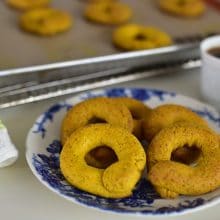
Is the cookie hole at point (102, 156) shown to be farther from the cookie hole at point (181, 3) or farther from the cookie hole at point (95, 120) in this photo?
the cookie hole at point (181, 3)

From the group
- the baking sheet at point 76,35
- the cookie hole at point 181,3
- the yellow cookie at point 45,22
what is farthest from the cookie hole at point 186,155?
the cookie hole at point 181,3

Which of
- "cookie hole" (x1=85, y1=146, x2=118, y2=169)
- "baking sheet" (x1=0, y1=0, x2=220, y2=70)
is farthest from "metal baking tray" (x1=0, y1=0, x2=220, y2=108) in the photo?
"cookie hole" (x1=85, y1=146, x2=118, y2=169)

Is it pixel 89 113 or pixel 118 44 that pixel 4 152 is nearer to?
pixel 89 113

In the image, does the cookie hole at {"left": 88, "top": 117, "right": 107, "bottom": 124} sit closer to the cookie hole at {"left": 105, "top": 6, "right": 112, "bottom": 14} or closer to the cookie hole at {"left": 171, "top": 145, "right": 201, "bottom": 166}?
the cookie hole at {"left": 171, "top": 145, "right": 201, "bottom": 166}

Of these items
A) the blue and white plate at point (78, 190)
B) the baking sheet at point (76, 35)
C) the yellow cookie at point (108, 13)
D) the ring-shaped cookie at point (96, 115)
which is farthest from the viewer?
the yellow cookie at point (108, 13)

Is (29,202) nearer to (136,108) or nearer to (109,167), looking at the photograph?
(109,167)

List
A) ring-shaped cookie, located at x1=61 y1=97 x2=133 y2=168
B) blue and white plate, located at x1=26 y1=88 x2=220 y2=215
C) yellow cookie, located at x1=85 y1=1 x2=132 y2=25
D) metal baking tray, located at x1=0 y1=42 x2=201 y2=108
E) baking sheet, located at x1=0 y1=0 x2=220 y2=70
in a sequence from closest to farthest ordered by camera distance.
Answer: blue and white plate, located at x1=26 y1=88 x2=220 y2=215 < ring-shaped cookie, located at x1=61 y1=97 x2=133 y2=168 < metal baking tray, located at x1=0 y1=42 x2=201 y2=108 < baking sheet, located at x1=0 y1=0 x2=220 y2=70 < yellow cookie, located at x1=85 y1=1 x2=132 y2=25
